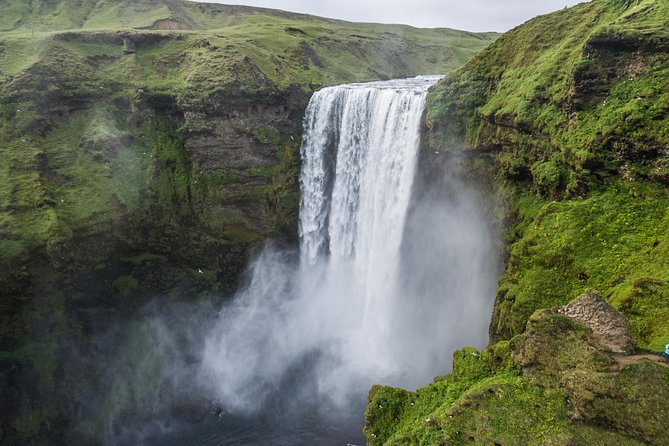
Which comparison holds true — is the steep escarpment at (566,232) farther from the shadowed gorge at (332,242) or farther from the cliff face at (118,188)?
the cliff face at (118,188)

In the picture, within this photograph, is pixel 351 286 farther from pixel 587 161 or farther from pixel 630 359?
pixel 630 359

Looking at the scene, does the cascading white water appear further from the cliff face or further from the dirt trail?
the dirt trail

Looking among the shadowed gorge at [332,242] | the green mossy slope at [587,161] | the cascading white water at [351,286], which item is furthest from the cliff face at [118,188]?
the green mossy slope at [587,161]

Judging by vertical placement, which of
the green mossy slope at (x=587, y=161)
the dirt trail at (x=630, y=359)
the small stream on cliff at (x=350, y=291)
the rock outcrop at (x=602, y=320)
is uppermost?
the green mossy slope at (x=587, y=161)

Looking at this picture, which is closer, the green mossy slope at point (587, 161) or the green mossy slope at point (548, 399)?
the green mossy slope at point (548, 399)

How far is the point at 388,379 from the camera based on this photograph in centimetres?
2277

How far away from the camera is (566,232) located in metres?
13.3

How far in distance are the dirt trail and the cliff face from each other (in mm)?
24037

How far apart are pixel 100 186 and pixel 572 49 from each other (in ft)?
86.7

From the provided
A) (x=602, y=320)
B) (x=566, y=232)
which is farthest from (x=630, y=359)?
(x=566, y=232)

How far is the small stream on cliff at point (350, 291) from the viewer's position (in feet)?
70.6

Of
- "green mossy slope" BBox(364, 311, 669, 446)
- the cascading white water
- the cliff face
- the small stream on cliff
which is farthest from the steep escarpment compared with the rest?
the cliff face

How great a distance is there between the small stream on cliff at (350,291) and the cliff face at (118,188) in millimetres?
2580

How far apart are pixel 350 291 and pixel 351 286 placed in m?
0.39
